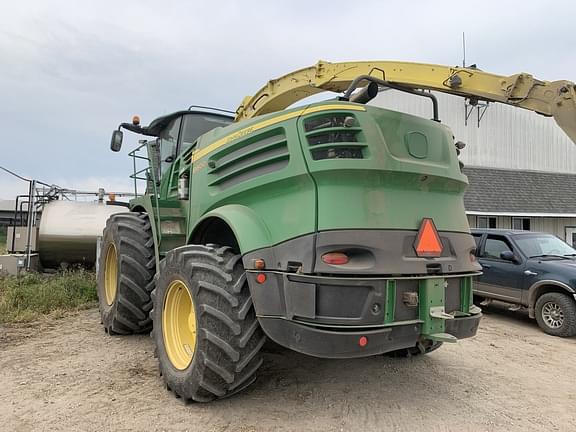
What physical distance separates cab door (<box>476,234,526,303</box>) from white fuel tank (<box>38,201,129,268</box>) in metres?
8.10

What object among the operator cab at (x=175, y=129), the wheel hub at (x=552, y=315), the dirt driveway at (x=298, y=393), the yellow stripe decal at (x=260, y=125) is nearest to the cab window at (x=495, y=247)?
the wheel hub at (x=552, y=315)

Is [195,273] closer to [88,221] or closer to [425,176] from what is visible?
[425,176]

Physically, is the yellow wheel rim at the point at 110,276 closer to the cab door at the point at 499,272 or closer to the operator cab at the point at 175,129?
the operator cab at the point at 175,129

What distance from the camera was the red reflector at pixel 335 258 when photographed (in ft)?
9.71

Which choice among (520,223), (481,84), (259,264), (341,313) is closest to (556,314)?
(481,84)

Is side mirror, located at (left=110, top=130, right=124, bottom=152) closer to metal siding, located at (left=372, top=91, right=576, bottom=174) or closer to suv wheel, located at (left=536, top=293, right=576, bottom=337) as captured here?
suv wheel, located at (left=536, top=293, right=576, bottom=337)

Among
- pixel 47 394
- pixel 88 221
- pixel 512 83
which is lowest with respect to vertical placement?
pixel 47 394

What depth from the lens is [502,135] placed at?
18188mm

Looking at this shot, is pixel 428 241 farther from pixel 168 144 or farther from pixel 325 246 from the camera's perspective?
pixel 168 144

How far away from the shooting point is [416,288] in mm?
3219

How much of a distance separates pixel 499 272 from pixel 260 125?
6.25 metres

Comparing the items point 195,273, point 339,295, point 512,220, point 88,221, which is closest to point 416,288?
point 339,295

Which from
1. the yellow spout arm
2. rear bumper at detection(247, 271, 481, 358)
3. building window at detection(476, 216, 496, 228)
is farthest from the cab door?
building window at detection(476, 216, 496, 228)

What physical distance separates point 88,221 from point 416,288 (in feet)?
28.8
